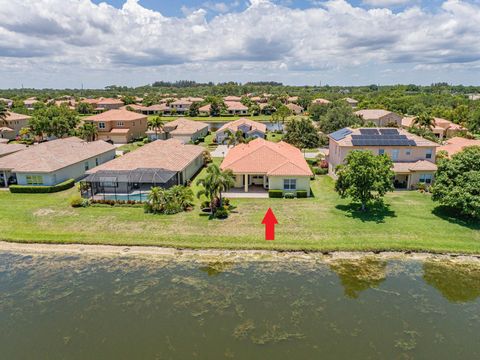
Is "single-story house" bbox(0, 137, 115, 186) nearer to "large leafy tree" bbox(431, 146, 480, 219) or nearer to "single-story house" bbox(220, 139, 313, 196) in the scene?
"single-story house" bbox(220, 139, 313, 196)

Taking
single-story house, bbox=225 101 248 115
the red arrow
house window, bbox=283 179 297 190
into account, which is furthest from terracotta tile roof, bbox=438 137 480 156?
single-story house, bbox=225 101 248 115

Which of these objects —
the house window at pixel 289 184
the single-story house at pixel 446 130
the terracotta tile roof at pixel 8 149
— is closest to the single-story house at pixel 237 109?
the single-story house at pixel 446 130

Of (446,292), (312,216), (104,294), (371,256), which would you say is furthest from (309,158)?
(104,294)

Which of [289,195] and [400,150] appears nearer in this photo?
[289,195]

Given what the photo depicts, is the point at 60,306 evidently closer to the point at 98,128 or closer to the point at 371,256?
the point at 371,256

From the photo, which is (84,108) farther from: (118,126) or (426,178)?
(426,178)

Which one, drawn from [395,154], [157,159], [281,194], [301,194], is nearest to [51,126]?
[157,159]
